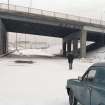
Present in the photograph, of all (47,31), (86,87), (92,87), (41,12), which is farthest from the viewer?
(47,31)

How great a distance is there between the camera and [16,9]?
159 feet

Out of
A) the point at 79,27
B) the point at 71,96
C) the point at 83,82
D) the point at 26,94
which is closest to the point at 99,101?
the point at 83,82

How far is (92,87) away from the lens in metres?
6.52

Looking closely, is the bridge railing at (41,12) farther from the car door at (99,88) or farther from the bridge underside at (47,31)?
the car door at (99,88)

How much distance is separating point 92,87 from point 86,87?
45cm

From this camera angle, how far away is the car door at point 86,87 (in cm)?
680

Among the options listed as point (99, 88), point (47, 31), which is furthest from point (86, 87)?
point (47, 31)

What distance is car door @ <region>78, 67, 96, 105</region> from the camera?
22.3ft

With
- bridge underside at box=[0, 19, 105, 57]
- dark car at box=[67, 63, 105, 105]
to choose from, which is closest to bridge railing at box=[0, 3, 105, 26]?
bridge underside at box=[0, 19, 105, 57]

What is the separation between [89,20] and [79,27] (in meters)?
2.45

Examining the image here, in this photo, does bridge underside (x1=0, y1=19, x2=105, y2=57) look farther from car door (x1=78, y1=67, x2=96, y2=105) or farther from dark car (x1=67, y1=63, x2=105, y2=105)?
car door (x1=78, y1=67, x2=96, y2=105)

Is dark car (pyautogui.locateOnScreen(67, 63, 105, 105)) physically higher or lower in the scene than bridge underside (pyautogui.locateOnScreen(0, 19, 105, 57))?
lower

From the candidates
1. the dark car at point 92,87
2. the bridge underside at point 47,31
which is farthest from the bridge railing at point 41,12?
the dark car at point 92,87

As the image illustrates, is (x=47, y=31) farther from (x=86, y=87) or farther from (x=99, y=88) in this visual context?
(x=99, y=88)
